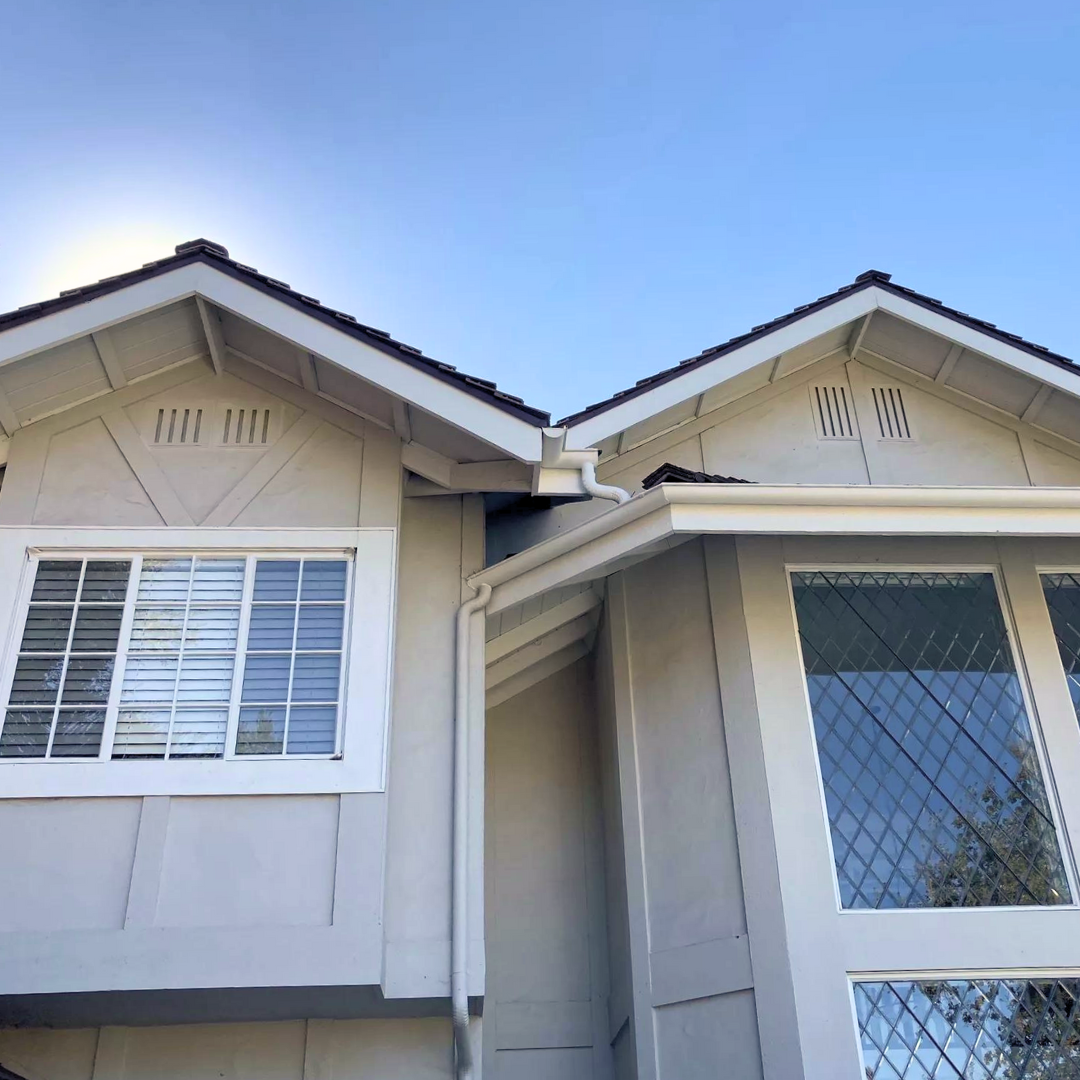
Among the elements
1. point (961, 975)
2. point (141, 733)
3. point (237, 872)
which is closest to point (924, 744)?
point (961, 975)

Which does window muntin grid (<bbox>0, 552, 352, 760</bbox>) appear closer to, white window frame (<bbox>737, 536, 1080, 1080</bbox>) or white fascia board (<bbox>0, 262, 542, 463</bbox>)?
white fascia board (<bbox>0, 262, 542, 463</bbox>)

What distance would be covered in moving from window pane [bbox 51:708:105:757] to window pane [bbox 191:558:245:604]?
881 mm

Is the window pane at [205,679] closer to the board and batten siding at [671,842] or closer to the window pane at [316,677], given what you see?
the window pane at [316,677]

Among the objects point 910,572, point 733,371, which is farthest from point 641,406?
point 910,572

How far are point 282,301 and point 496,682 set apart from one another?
3.20 meters

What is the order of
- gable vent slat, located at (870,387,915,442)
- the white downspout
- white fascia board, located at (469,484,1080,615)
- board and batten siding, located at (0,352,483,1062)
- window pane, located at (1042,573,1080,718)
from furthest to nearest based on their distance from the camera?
gable vent slat, located at (870,387,915,442) → window pane, located at (1042,573,1080,718) → white fascia board, located at (469,484,1080,615) → the white downspout → board and batten siding, located at (0,352,483,1062)

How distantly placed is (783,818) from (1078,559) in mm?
2853

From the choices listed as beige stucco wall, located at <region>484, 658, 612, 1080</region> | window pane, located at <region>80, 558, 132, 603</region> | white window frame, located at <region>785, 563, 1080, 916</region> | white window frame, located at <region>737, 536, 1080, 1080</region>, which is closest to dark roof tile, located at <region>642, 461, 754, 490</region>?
white window frame, located at <region>737, 536, 1080, 1080</region>

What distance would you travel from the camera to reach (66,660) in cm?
668

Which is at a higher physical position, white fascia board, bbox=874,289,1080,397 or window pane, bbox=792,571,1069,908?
white fascia board, bbox=874,289,1080,397

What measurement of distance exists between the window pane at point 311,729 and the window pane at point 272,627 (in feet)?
1.44

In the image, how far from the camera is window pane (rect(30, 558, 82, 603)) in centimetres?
689

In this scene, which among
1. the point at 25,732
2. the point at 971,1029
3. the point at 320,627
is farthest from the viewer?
the point at 320,627

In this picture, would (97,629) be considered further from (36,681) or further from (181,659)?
(181,659)
